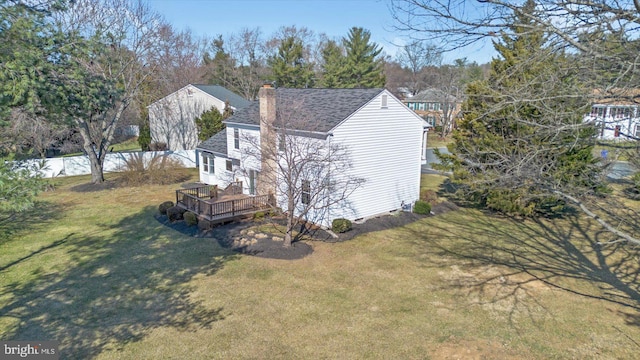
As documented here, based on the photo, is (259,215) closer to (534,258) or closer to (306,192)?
(306,192)

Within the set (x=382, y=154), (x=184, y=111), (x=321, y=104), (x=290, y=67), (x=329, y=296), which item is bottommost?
(x=329, y=296)

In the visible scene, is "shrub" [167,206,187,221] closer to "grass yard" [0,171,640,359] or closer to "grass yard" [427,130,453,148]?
"grass yard" [0,171,640,359]

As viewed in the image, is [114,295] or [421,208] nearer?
[114,295]

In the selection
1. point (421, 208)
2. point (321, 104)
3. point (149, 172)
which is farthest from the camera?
point (149, 172)

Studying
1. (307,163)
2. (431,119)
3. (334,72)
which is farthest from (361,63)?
(307,163)

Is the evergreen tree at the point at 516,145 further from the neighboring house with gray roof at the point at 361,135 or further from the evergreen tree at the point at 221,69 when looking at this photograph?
the evergreen tree at the point at 221,69

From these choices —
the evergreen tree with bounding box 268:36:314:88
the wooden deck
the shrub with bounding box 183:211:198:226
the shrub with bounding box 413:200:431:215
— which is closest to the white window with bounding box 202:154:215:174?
the wooden deck
